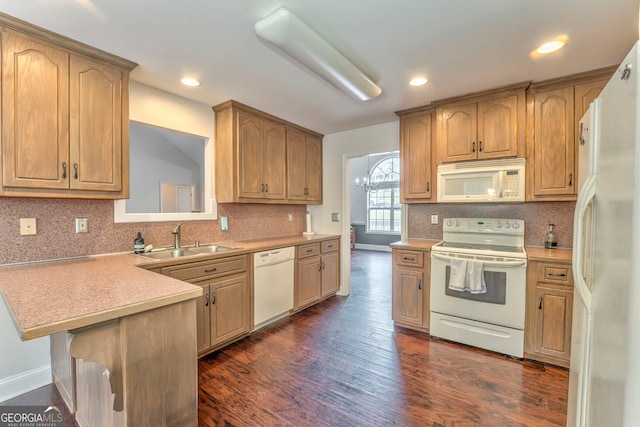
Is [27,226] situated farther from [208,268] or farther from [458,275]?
[458,275]

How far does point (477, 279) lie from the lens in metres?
2.50

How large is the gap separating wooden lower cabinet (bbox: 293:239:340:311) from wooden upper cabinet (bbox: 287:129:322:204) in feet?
2.44

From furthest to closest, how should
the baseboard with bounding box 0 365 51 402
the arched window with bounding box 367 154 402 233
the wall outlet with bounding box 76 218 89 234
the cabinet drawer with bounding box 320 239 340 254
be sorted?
the arched window with bounding box 367 154 402 233 → the cabinet drawer with bounding box 320 239 340 254 → the wall outlet with bounding box 76 218 89 234 → the baseboard with bounding box 0 365 51 402

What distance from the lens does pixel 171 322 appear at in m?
1.32

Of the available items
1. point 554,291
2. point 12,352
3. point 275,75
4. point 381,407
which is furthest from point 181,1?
point 554,291

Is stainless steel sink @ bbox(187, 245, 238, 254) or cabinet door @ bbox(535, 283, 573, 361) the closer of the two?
cabinet door @ bbox(535, 283, 573, 361)

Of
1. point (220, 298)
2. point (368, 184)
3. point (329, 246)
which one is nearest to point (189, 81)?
point (220, 298)

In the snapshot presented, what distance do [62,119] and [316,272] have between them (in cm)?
288

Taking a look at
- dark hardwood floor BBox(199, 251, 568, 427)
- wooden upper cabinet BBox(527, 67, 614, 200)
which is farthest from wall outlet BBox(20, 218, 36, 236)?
wooden upper cabinet BBox(527, 67, 614, 200)

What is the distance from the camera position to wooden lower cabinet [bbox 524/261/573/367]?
88.0 inches

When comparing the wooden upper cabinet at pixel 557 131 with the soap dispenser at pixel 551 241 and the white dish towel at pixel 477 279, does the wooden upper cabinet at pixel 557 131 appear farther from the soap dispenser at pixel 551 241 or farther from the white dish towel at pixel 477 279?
the white dish towel at pixel 477 279

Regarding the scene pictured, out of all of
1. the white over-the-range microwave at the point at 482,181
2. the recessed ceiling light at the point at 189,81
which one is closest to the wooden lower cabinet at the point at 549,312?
the white over-the-range microwave at the point at 482,181

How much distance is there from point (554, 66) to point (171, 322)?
10.8ft

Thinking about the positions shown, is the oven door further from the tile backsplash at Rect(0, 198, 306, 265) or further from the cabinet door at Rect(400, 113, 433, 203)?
the tile backsplash at Rect(0, 198, 306, 265)
